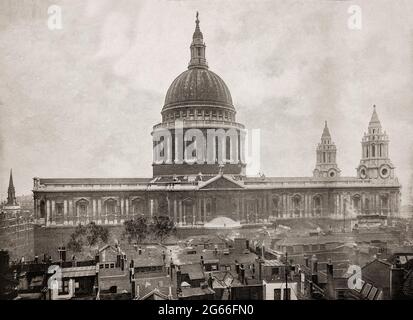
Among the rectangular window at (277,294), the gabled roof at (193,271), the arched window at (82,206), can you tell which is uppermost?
the arched window at (82,206)

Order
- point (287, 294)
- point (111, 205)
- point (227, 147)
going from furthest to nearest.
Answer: point (227, 147)
point (111, 205)
point (287, 294)

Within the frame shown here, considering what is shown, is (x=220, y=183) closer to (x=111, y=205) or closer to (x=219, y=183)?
(x=219, y=183)

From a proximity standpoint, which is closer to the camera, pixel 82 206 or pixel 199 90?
pixel 82 206

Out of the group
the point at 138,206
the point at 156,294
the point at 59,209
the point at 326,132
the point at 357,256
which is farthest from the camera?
the point at 138,206

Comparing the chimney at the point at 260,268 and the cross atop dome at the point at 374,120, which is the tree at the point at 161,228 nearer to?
the chimney at the point at 260,268

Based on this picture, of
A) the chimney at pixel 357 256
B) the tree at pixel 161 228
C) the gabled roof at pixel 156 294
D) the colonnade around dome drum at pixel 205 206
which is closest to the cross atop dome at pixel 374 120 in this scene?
the chimney at pixel 357 256

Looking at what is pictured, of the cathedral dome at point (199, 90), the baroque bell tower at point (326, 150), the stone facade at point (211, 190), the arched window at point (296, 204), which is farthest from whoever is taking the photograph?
the cathedral dome at point (199, 90)

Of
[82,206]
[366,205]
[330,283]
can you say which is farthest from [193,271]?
[366,205]
